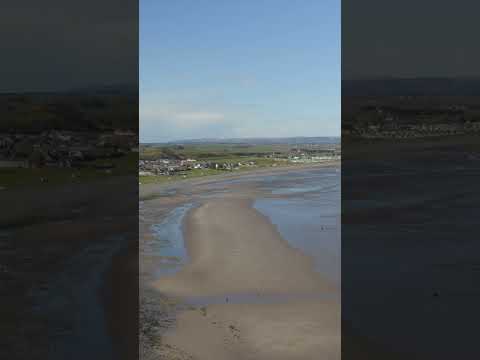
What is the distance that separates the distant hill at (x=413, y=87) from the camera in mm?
2223

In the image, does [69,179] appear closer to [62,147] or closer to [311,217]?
[62,147]

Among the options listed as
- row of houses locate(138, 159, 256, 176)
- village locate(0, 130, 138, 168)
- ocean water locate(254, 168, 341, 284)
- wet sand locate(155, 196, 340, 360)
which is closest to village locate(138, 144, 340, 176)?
row of houses locate(138, 159, 256, 176)

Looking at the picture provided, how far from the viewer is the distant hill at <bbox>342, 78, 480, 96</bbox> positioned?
2223 millimetres

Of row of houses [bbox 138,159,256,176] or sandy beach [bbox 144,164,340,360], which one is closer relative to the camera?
sandy beach [bbox 144,164,340,360]

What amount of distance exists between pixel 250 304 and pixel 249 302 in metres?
0.08

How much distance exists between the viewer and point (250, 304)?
18.3 ft

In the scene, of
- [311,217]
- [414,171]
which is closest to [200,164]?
[311,217]

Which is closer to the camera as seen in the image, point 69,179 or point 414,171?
point 69,179

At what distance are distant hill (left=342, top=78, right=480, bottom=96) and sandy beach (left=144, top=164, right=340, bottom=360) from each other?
2.53 meters

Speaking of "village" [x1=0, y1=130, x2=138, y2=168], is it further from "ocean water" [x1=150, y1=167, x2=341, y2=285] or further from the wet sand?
"ocean water" [x1=150, y1=167, x2=341, y2=285]

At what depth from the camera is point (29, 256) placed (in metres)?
2.16

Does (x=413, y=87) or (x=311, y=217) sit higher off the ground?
(x=413, y=87)

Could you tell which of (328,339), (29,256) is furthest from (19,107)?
(328,339)

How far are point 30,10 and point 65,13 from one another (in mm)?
164
